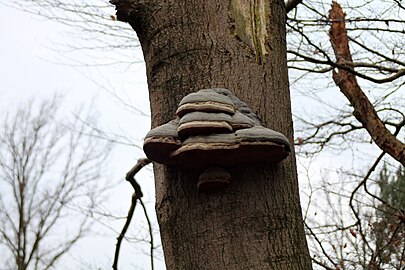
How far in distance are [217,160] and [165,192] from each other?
0.18 m

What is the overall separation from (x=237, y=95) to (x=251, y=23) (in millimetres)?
228

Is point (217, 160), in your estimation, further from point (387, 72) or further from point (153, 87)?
point (387, 72)

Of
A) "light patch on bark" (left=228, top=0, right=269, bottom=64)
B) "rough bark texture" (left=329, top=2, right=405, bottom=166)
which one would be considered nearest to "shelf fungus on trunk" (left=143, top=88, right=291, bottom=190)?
"light patch on bark" (left=228, top=0, right=269, bottom=64)

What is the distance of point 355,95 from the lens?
440 cm

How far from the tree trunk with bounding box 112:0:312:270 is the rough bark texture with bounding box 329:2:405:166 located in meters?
3.01

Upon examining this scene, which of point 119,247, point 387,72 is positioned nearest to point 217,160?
point 119,247

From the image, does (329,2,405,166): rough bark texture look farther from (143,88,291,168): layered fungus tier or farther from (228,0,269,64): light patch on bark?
(143,88,291,168): layered fungus tier

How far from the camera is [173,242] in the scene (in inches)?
47.6

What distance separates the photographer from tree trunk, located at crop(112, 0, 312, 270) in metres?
1.15

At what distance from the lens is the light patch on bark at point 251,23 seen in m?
1.36

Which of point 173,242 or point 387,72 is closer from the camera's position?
point 173,242

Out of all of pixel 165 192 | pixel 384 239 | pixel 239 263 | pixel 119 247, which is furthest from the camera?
pixel 384 239

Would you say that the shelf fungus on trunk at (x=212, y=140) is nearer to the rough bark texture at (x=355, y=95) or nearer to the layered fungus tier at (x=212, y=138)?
the layered fungus tier at (x=212, y=138)

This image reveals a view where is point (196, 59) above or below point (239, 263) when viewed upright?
above
